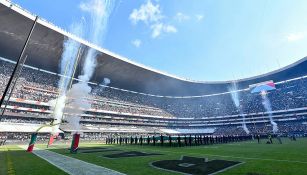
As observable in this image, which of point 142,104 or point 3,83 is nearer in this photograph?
point 3,83

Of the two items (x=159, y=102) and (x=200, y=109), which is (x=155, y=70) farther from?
(x=200, y=109)

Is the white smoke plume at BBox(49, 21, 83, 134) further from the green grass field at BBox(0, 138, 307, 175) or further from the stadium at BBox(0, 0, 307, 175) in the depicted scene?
the green grass field at BBox(0, 138, 307, 175)

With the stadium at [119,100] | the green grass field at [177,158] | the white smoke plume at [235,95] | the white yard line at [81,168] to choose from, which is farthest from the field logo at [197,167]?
the white smoke plume at [235,95]

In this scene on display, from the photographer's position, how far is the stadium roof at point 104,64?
55.3 m

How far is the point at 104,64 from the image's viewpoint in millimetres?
81812

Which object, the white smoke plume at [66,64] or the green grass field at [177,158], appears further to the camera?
the white smoke plume at [66,64]

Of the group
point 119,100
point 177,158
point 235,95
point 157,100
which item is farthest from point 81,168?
point 235,95

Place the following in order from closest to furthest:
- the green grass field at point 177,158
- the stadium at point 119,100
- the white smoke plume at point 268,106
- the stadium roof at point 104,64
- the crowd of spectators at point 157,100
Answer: the green grass field at point 177,158 → the stadium at point 119,100 → the stadium roof at point 104,64 → the crowd of spectators at point 157,100 → the white smoke plume at point 268,106

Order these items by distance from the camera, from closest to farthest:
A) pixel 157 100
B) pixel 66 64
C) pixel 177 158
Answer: pixel 177 158, pixel 66 64, pixel 157 100

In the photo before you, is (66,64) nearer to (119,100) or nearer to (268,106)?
(119,100)

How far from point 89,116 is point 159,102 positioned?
52856 mm

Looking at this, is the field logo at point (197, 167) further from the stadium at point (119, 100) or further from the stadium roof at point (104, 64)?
the stadium roof at point (104, 64)

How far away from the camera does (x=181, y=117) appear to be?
108m

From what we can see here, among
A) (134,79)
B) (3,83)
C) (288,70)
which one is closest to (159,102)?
(134,79)
